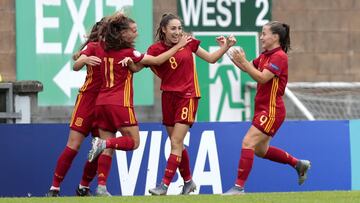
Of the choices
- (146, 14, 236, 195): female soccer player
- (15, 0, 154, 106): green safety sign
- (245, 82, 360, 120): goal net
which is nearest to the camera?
(146, 14, 236, 195): female soccer player

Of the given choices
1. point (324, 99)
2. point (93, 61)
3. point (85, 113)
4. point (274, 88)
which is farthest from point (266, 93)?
point (324, 99)

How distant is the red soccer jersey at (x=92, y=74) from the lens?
38.1 feet

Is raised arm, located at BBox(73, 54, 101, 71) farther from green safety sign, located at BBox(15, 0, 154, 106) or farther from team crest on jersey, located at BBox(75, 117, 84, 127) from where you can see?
green safety sign, located at BBox(15, 0, 154, 106)

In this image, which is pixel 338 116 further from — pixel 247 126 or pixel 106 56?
pixel 106 56

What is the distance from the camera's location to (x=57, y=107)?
18562mm

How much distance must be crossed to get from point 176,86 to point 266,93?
0.82m

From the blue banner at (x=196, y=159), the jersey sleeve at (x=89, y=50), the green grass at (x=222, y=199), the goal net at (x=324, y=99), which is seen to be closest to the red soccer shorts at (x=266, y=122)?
the green grass at (x=222, y=199)

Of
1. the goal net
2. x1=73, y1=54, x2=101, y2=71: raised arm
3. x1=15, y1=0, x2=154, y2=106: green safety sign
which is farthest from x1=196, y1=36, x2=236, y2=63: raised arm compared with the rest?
x1=15, y1=0, x2=154, y2=106: green safety sign

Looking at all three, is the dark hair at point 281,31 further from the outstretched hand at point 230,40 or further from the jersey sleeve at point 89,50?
the jersey sleeve at point 89,50

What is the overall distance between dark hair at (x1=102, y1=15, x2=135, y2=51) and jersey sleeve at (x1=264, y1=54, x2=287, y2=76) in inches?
52.1

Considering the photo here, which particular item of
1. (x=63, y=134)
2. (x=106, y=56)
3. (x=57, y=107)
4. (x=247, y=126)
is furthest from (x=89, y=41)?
(x=57, y=107)

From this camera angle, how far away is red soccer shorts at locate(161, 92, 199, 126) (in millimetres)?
11461

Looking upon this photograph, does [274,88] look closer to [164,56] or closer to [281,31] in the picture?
[281,31]

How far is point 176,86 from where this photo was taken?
11.5 meters
